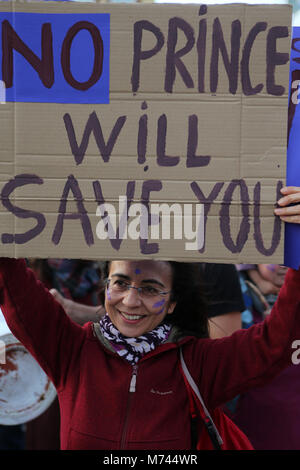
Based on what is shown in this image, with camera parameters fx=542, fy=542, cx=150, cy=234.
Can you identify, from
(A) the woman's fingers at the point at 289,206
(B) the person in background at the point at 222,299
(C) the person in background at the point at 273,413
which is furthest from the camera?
(C) the person in background at the point at 273,413

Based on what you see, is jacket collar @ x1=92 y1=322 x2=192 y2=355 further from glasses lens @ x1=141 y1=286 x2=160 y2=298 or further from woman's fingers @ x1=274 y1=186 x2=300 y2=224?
woman's fingers @ x1=274 y1=186 x2=300 y2=224

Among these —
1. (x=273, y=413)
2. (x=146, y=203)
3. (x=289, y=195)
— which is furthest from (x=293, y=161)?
(x=273, y=413)

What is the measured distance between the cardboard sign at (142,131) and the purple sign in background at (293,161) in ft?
0.18

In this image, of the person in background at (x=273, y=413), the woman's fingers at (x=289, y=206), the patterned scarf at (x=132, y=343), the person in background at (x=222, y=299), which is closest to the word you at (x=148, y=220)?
the woman's fingers at (x=289, y=206)

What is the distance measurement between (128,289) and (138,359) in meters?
0.24

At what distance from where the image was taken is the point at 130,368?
1.84 meters

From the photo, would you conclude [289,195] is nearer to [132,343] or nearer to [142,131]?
[142,131]

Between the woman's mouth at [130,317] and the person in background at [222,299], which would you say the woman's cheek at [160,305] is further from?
the person in background at [222,299]

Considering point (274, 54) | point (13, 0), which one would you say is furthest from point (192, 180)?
point (13, 0)

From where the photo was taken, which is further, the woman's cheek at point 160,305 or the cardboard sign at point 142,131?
the woman's cheek at point 160,305

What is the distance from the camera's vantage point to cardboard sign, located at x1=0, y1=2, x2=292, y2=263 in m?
1.56

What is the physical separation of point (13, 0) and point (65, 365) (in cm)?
118

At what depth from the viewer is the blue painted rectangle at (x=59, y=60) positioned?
61.5 inches

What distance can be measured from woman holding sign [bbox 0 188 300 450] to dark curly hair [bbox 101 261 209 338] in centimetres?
8
